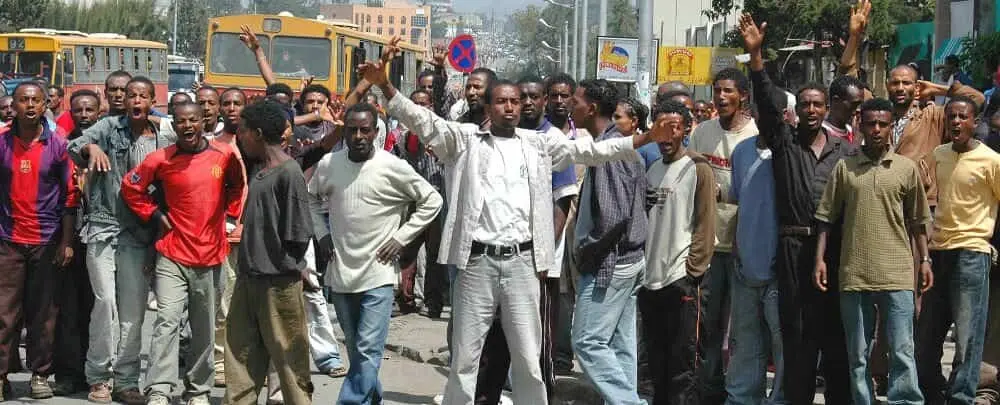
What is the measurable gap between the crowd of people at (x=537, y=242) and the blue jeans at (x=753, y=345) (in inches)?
0.5

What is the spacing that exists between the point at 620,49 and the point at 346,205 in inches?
550

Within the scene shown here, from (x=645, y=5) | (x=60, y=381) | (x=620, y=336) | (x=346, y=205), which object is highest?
(x=645, y=5)

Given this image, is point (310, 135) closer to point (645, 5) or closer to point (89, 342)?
point (89, 342)

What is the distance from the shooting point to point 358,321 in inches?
298

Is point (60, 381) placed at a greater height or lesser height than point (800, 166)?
lesser

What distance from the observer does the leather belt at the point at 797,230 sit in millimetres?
7559

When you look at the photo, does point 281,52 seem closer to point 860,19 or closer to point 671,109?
point 671,109

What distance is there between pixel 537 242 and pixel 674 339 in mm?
1268

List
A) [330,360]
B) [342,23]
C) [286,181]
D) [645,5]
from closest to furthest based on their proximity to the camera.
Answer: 1. [286,181]
2. [330,360]
3. [645,5]
4. [342,23]

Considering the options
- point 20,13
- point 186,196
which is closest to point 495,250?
point 186,196

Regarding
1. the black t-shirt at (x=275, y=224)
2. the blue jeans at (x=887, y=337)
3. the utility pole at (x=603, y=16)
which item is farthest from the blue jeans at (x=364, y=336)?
the utility pole at (x=603, y=16)

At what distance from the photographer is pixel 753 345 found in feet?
25.3

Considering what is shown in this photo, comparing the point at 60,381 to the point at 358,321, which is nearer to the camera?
the point at 358,321

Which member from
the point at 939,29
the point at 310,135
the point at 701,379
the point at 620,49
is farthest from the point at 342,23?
the point at 701,379
